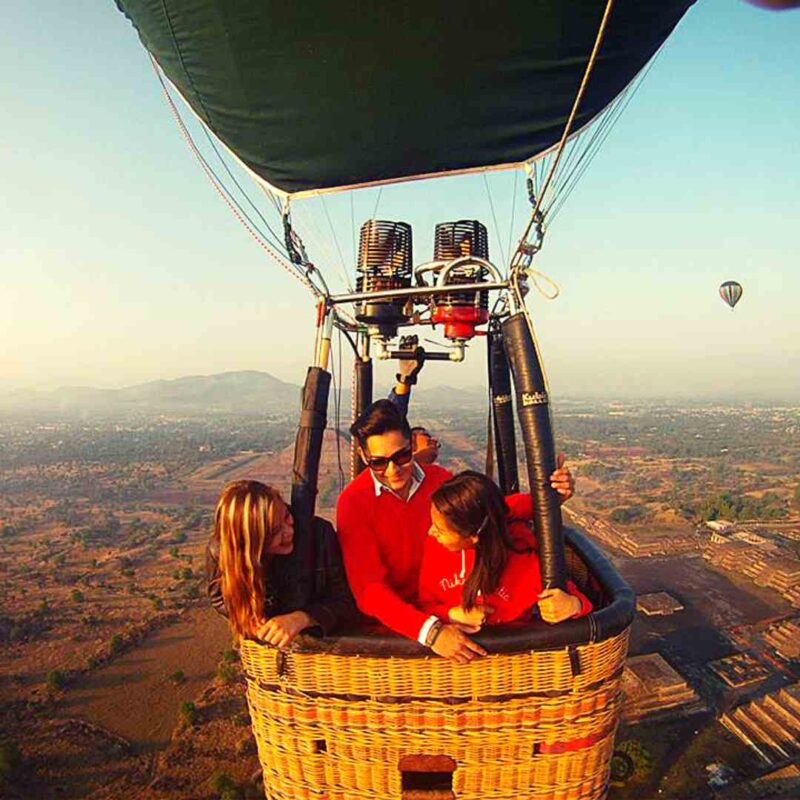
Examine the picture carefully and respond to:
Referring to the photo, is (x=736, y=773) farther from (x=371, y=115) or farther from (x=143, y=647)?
(x=143, y=647)

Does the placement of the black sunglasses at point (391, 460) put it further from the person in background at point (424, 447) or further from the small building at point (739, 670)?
the small building at point (739, 670)

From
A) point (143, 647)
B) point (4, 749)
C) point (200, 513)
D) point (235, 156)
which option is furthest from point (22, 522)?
point (235, 156)

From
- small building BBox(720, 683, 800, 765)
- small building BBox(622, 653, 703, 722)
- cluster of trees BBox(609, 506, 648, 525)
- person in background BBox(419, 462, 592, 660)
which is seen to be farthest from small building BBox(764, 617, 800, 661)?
person in background BBox(419, 462, 592, 660)

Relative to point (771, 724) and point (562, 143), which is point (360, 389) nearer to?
point (562, 143)

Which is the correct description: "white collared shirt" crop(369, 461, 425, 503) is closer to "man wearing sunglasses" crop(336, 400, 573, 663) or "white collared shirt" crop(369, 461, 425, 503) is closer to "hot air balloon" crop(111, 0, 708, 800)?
"man wearing sunglasses" crop(336, 400, 573, 663)

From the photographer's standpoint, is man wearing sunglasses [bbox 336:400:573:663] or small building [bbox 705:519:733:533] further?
small building [bbox 705:519:733:533]

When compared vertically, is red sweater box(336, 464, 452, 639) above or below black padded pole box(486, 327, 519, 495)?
below

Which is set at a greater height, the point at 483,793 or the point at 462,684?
the point at 462,684

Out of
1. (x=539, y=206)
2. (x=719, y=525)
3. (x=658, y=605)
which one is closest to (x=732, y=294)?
(x=658, y=605)
